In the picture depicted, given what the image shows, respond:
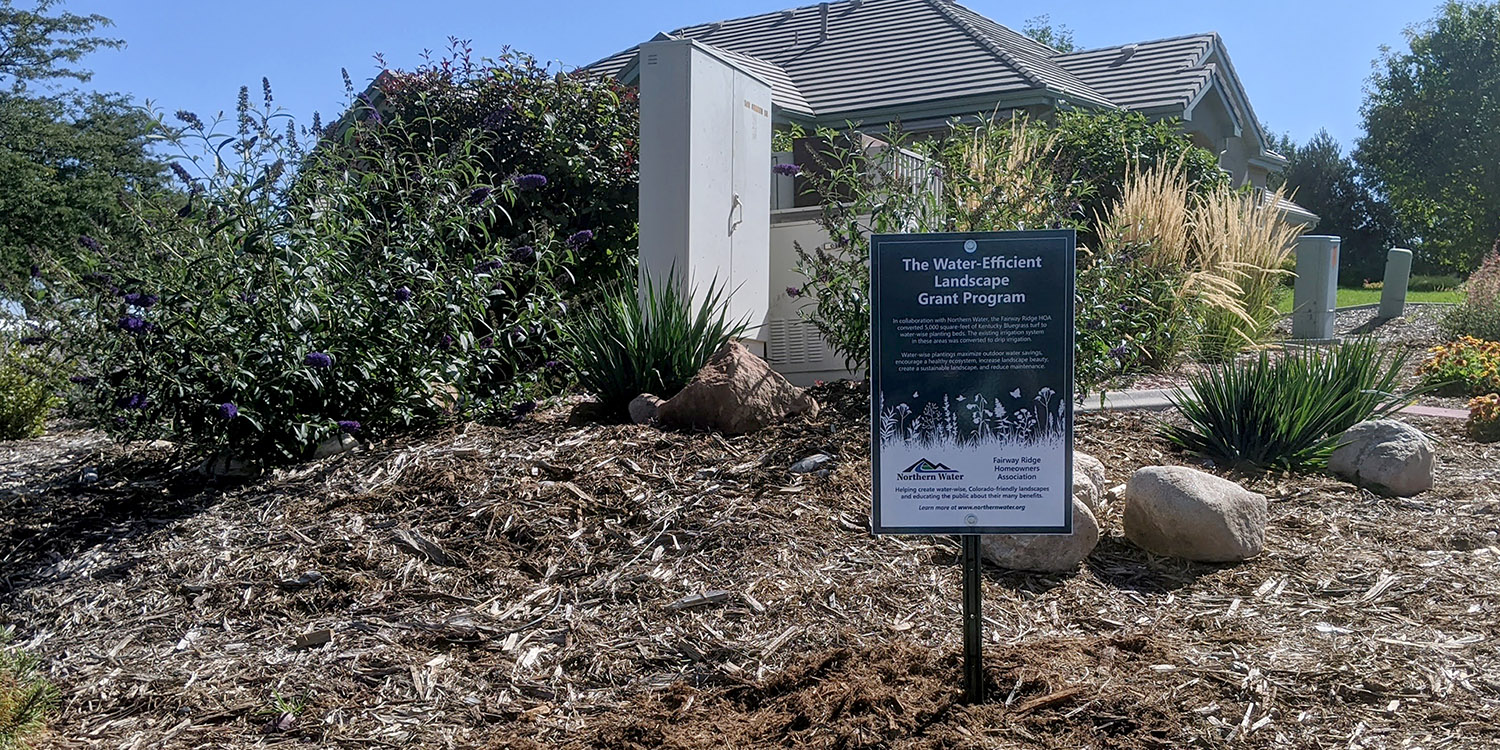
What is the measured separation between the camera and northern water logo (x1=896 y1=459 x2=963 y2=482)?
3.64 meters

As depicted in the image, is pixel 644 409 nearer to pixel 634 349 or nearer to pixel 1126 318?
pixel 634 349

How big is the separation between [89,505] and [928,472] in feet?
15.9

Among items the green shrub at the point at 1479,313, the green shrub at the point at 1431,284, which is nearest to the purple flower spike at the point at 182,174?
the green shrub at the point at 1479,313

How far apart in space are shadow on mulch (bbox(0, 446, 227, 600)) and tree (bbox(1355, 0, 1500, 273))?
38092 mm

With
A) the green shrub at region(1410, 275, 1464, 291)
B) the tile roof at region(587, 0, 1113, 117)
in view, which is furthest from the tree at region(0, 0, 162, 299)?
the green shrub at region(1410, 275, 1464, 291)

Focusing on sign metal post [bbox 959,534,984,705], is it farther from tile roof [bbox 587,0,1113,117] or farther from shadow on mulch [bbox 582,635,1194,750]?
tile roof [bbox 587,0,1113,117]

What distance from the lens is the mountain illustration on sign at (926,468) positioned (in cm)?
364

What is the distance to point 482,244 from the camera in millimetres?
8633

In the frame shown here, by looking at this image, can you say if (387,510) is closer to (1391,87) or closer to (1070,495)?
(1070,495)

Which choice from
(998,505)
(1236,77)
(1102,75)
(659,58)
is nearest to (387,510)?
(998,505)

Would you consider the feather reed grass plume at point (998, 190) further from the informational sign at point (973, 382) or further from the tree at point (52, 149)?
the tree at point (52, 149)

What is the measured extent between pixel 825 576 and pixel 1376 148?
4132 cm

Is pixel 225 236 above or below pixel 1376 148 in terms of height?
below

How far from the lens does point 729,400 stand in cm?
612
